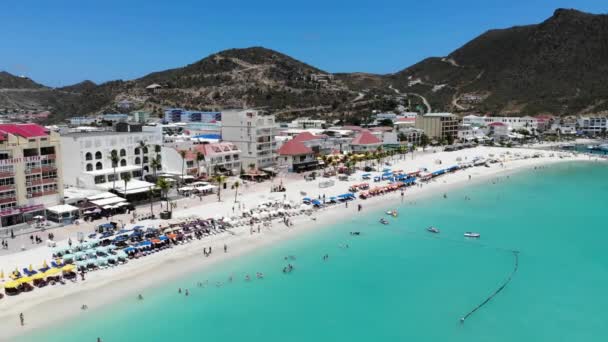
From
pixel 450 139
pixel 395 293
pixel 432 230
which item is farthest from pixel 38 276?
pixel 450 139

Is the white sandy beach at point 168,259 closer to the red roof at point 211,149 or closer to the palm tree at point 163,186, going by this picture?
the palm tree at point 163,186

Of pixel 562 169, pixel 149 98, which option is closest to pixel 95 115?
pixel 149 98

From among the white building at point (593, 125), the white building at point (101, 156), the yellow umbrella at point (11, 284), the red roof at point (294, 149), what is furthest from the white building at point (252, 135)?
the white building at point (593, 125)

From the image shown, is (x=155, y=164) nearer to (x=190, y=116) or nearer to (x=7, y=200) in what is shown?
(x=7, y=200)

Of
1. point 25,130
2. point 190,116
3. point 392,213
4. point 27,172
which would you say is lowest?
point 392,213

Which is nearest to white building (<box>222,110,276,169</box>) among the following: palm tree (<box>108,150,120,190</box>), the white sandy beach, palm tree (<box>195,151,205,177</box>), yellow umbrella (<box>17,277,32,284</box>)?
the white sandy beach

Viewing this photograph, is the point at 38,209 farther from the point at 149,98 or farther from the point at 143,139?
the point at 149,98
